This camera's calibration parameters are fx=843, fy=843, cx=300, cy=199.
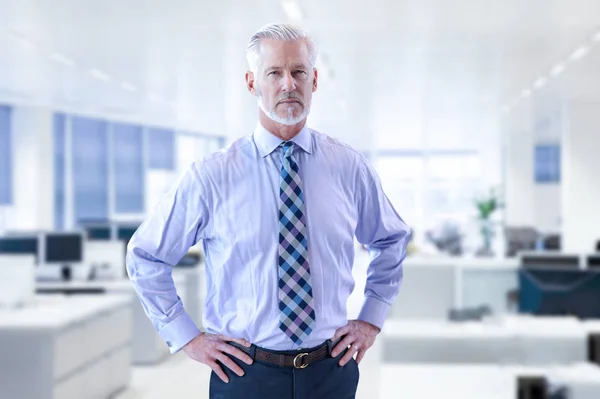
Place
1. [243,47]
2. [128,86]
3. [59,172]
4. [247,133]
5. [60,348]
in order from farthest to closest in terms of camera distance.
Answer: [59,172] → [128,86] → [247,133] → [243,47] → [60,348]

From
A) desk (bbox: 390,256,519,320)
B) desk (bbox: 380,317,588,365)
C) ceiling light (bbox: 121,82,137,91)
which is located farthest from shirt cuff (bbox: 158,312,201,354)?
ceiling light (bbox: 121,82,137,91)

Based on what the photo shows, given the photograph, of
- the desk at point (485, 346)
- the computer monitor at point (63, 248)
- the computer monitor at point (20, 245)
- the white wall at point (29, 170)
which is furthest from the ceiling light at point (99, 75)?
the desk at point (485, 346)

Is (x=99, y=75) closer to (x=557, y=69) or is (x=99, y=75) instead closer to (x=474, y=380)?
(x=557, y=69)

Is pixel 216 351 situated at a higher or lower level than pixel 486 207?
lower

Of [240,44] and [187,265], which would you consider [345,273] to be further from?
[187,265]

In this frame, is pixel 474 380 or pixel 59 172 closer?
pixel 474 380

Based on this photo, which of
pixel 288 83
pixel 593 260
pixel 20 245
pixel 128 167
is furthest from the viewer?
pixel 128 167

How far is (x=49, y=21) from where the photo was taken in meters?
6.57

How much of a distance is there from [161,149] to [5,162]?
18.3 feet

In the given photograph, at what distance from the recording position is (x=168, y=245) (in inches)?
80.8

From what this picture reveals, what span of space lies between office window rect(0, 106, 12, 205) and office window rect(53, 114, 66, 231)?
1.15 metres

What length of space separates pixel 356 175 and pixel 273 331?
45 cm

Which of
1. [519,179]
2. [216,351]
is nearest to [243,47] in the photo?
[216,351]

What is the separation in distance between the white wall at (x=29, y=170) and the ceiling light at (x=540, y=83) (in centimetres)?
686
